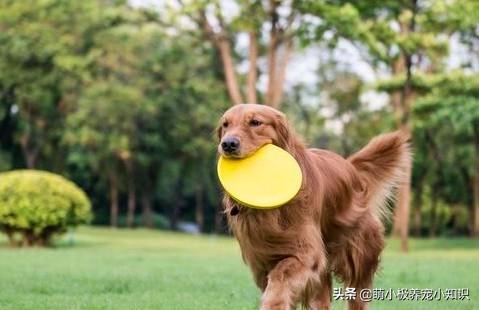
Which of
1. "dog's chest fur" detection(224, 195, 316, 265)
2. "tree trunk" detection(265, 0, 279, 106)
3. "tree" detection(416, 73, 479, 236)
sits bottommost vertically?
"dog's chest fur" detection(224, 195, 316, 265)

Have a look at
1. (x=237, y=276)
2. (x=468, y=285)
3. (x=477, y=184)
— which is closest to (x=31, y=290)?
(x=237, y=276)

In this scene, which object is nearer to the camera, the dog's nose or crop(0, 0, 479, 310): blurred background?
the dog's nose

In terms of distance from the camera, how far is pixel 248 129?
575 centimetres

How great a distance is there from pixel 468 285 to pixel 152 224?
37.8m

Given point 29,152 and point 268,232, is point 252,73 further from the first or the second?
point 268,232

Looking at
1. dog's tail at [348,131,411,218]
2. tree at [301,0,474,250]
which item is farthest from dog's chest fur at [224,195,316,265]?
tree at [301,0,474,250]

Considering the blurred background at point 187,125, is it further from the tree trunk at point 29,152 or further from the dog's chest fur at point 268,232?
the dog's chest fur at point 268,232

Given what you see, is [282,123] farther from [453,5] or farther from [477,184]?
[477,184]

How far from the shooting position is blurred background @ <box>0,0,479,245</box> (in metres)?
24.0

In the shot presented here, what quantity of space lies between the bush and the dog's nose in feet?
53.2

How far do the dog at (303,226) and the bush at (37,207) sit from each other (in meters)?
15.1

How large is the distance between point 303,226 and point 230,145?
0.83m

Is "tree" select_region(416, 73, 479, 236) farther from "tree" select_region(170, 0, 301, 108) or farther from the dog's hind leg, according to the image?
the dog's hind leg

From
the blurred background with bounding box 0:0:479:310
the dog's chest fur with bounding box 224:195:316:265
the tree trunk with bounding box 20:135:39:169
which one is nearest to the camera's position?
the dog's chest fur with bounding box 224:195:316:265
